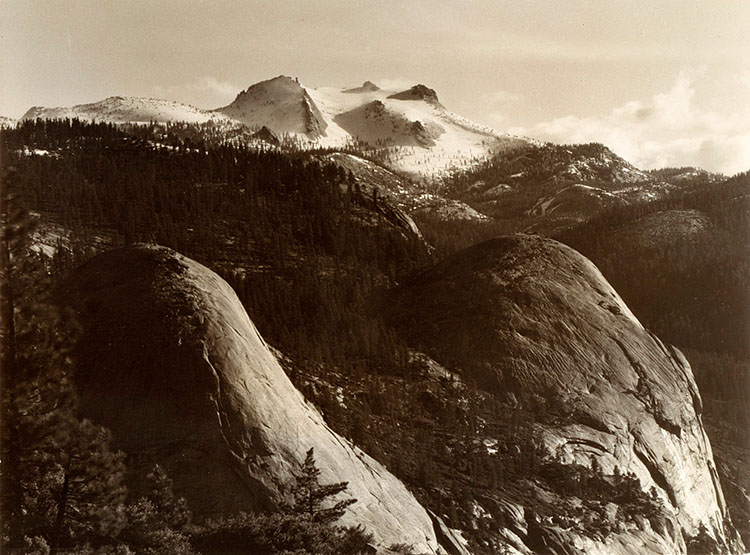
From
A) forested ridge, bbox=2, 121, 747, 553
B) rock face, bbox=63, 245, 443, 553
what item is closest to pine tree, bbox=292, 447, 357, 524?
rock face, bbox=63, 245, 443, 553

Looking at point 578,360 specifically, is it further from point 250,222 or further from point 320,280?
point 250,222

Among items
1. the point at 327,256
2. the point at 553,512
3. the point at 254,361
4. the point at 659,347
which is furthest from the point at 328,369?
the point at 659,347

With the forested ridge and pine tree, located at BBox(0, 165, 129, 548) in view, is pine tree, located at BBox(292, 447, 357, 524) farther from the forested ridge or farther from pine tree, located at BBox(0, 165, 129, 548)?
pine tree, located at BBox(0, 165, 129, 548)

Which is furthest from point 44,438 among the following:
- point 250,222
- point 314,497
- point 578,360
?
point 578,360

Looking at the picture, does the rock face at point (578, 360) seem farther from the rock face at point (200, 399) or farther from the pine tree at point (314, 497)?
the pine tree at point (314, 497)

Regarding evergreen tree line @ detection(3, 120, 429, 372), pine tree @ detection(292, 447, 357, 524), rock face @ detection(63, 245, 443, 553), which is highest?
evergreen tree line @ detection(3, 120, 429, 372)

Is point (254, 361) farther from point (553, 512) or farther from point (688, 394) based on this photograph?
point (688, 394)

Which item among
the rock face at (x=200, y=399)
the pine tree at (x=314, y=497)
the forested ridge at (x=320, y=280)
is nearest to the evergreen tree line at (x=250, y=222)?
the forested ridge at (x=320, y=280)

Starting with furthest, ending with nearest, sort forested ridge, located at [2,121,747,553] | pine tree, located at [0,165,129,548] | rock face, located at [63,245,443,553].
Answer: forested ridge, located at [2,121,747,553]
rock face, located at [63,245,443,553]
pine tree, located at [0,165,129,548]
